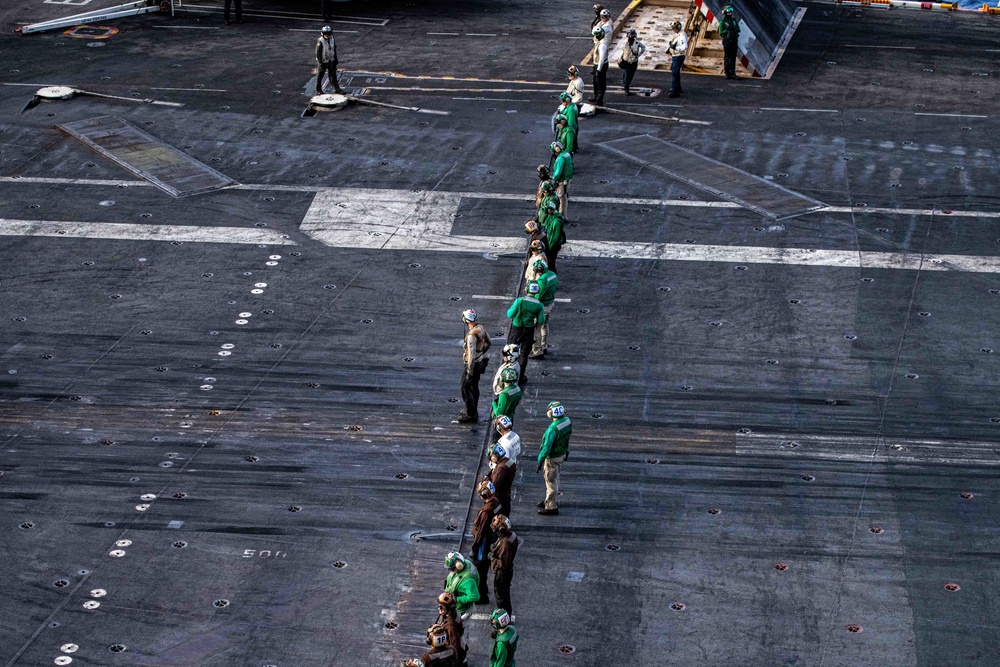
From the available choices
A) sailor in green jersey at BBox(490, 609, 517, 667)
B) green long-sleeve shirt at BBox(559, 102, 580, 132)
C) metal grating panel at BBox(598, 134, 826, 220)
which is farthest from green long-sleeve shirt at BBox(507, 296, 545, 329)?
metal grating panel at BBox(598, 134, 826, 220)

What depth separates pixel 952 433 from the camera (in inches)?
856

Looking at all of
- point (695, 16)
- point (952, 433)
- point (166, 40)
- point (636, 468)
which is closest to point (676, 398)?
point (636, 468)

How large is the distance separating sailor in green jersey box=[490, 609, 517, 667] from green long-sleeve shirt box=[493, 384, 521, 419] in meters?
5.59

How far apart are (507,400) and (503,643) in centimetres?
590

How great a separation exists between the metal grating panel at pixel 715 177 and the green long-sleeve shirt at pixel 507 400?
11.6m

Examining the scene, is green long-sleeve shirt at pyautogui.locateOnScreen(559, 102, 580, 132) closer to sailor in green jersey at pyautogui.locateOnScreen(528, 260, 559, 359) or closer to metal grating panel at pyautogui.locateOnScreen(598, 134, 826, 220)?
metal grating panel at pyautogui.locateOnScreen(598, 134, 826, 220)

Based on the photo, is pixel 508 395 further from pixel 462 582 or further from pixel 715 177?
pixel 715 177

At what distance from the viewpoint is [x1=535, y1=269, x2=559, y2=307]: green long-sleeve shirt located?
77.0 feet

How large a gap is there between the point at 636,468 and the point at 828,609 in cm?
412

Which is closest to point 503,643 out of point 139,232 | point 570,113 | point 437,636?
point 437,636

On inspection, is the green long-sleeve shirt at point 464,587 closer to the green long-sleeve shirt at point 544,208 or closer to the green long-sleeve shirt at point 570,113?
the green long-sleeve shirt at point 544,208

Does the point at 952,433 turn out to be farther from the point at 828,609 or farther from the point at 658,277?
the point at 658,277

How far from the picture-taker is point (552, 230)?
2570 centimetres

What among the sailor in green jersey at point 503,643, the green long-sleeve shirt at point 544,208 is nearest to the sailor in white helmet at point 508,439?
the sailor in green jersey at point 503,643
